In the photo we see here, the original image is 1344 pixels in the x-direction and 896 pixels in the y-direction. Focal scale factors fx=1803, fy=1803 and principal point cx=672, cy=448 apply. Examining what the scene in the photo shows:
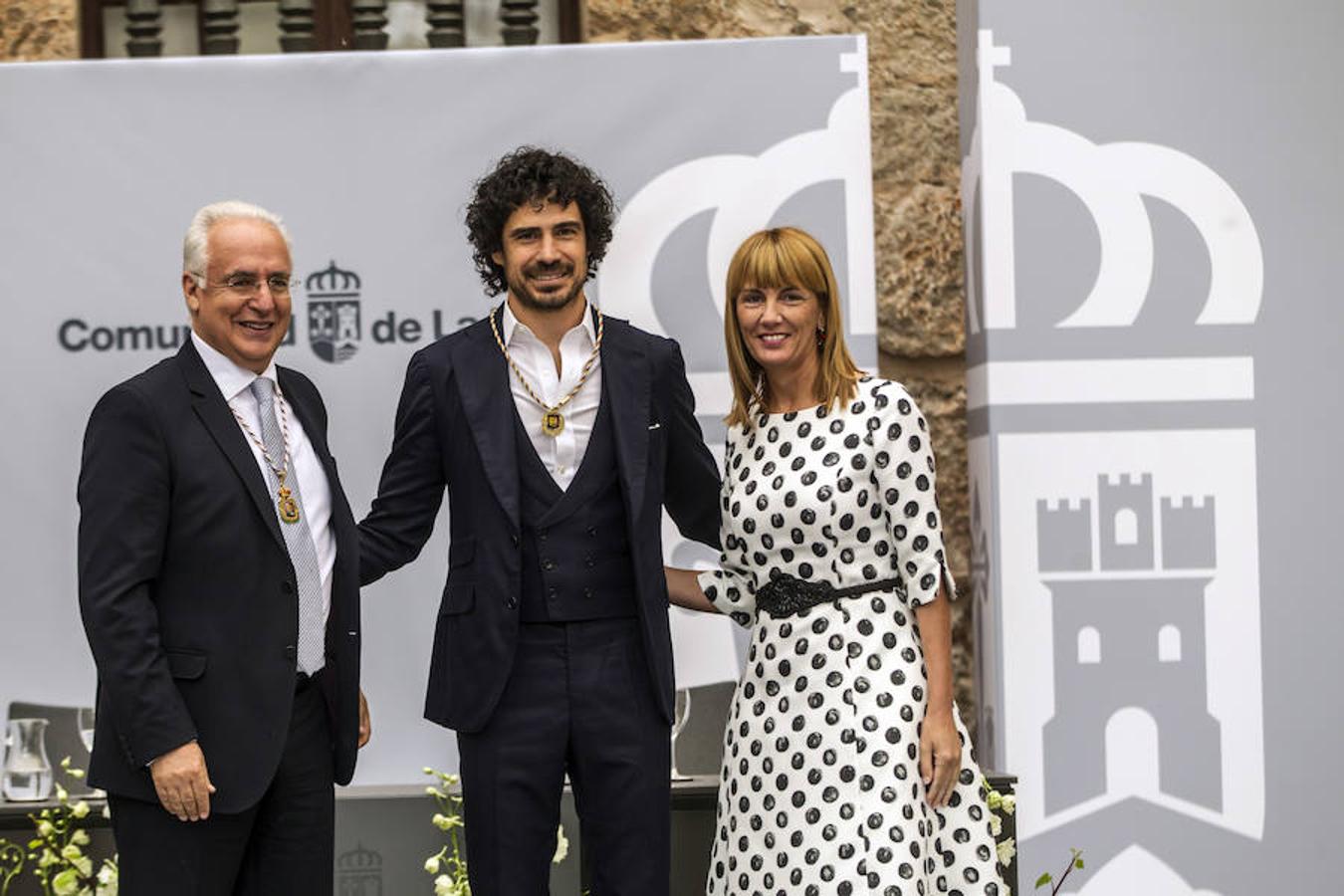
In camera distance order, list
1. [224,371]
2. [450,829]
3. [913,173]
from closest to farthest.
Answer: [224,371]
[450,829]
[913,173]

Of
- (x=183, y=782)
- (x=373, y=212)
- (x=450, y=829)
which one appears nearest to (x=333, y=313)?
(x=373, y=212)

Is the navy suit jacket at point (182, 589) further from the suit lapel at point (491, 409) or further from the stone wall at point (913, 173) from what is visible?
the stone wall at point (913, 173)

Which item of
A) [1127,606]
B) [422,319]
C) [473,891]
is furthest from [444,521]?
[1127,606]

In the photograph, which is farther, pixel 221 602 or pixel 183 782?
pixel 221 602

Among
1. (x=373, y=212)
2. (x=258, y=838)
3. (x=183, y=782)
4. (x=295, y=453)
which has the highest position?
(x=373, y=212)

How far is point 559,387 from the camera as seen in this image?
3.15 meters

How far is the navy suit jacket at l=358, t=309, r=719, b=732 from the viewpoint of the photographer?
3033mm

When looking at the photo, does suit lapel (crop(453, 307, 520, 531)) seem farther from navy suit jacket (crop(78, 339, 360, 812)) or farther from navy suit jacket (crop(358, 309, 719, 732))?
navy suit jacket (crop(78, 339, 360, 812))

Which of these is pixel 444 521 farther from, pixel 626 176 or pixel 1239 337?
pixel 1239 337

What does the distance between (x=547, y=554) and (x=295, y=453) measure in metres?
0.45

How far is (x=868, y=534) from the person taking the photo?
3.11 m

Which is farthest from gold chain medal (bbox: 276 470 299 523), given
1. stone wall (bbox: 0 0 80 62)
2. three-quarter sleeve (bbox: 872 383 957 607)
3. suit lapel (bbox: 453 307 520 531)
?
stone wall (bbox: 0 0 80 62)

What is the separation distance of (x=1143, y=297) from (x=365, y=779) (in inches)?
85.5

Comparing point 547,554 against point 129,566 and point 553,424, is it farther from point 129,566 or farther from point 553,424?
point 129,566
